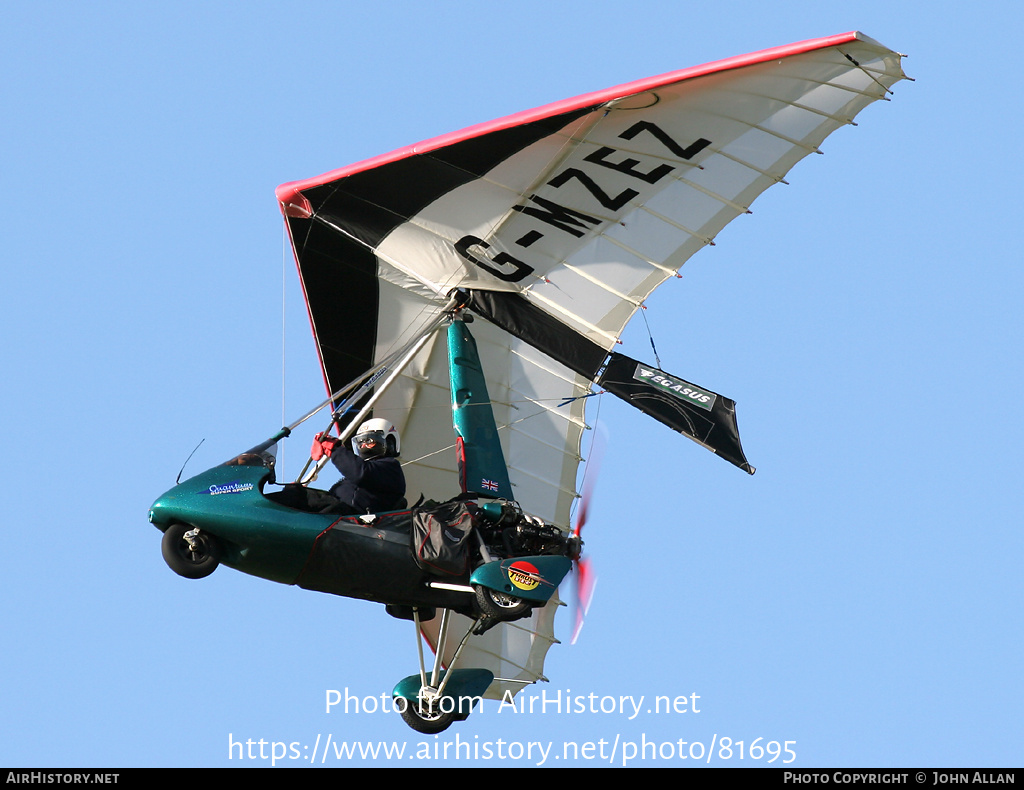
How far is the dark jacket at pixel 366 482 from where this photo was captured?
17.5 m

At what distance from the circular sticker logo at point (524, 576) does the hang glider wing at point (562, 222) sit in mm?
2531

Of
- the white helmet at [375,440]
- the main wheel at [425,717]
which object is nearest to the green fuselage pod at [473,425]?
the white helmet at [375,440]

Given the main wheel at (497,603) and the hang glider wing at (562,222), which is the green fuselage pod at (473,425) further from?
the main wheel at (497,603)

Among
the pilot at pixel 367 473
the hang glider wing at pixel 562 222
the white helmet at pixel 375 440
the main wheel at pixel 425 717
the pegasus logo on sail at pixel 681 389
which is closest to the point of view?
the hang glider wing at pixel 562 222

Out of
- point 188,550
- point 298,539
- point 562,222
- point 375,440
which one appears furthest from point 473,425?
point 188,550

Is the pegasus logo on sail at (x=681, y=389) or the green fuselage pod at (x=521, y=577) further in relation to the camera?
the pegasus logo on sail at (x=681, y=389)

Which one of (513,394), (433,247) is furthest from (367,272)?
(513,394)

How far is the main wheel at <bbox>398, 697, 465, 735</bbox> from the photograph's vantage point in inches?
735

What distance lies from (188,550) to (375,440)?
2.53 m

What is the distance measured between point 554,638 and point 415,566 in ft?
17.6

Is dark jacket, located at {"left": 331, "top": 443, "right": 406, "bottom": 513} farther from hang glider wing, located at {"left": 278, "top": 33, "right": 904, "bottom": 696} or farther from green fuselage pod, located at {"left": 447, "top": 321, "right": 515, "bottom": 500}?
hang glider wing, located at {"left": 278, "top": 33, "right": 904, "bottom": 696}

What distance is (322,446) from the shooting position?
17.7m

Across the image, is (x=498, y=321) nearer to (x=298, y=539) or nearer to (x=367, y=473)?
(x=367, y=473)

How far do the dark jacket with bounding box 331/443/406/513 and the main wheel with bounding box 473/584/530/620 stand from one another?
1.50 meters
